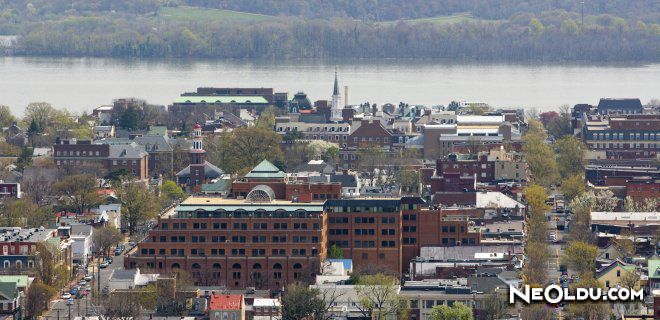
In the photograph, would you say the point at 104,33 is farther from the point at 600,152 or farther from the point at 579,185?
the point at 579,185

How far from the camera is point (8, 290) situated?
141 feet

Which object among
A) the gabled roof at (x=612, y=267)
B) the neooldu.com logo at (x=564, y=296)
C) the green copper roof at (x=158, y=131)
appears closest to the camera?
the neooldu.com logo at (x=564, y=296)

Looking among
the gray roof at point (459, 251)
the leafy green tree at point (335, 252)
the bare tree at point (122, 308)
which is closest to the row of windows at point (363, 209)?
the leafy green tree at point (335, 252)

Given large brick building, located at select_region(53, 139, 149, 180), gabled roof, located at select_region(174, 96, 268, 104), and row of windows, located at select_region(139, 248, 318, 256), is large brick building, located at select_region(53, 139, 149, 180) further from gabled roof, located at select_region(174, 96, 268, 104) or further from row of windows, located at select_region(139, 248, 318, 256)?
gabled roof, located at select_region(174, 96, 268, 104)

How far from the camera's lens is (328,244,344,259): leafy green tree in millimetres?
48250

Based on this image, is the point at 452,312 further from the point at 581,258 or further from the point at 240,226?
the point at 240,226

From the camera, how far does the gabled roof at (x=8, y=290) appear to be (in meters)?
42.8

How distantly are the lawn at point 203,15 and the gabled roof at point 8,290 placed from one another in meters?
125

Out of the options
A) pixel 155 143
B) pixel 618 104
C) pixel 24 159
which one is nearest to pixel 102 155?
pixel 24 159

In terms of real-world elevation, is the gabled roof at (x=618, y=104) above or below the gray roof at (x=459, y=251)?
below

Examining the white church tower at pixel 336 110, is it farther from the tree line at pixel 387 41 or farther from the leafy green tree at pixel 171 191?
the tree line at pixel 387 41

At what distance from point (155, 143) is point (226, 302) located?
96.7 feet

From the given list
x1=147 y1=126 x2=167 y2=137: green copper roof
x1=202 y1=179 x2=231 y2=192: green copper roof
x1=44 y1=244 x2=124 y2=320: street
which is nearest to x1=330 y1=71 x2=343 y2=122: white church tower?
x1=147 y1=126 x2=167 y2=137: green copper roof

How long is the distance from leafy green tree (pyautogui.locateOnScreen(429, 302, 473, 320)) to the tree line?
11092 centimetres
